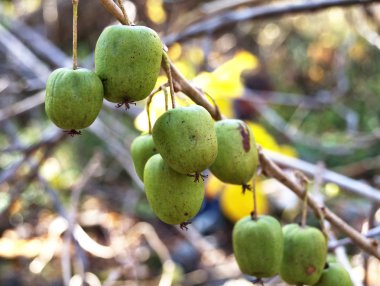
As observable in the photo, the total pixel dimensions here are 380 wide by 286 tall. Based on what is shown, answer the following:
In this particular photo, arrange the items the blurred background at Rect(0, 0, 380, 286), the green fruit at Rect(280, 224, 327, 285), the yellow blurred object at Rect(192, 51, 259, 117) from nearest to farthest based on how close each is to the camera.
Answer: the green fruit at Rect(280, 224, 327, 285)
the yellow blurred object at Rect(192, 51, 259, 117)
the blurred background at Rect(0, 0, 380, 286)

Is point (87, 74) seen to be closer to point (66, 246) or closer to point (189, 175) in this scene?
point (189, 175)

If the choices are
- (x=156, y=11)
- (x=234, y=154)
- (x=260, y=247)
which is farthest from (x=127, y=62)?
(x=156, y=11)

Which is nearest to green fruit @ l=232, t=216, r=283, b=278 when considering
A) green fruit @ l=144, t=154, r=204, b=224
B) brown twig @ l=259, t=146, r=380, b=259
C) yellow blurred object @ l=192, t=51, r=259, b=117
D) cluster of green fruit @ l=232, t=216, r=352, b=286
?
cluster of green fruit @ l=232, t=216, r=352, b=286

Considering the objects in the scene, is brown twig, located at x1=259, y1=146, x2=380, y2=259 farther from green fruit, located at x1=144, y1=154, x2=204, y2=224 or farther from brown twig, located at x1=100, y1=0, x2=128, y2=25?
brown twig, located at x1=100, y1=0, x2=128, y2=25

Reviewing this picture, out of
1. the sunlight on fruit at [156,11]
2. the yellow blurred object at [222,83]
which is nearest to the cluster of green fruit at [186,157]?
the yellow blurred object at [222,83]

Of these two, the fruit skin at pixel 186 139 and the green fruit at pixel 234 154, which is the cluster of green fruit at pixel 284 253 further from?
the fruit skin at pixel 186 139

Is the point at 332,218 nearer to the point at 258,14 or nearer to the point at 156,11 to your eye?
the point at 258,14

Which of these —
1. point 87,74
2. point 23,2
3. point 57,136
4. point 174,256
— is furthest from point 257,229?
point 23,2
